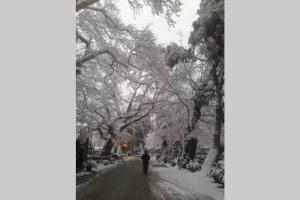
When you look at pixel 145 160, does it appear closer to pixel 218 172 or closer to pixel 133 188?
pixel 133 188

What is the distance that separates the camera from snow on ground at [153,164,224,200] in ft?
14.0

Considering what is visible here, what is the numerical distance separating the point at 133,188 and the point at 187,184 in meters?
0.76

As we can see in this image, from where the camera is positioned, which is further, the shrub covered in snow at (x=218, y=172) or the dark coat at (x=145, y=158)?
the dark coat at (x=145, y=158)

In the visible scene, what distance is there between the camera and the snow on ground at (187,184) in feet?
14.0

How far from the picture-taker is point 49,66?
4.20 meters

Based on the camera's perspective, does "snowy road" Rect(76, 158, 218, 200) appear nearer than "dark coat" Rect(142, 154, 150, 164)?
Yes

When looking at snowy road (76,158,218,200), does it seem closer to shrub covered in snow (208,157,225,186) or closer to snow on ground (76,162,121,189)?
snow on ground (76,162,121,189)

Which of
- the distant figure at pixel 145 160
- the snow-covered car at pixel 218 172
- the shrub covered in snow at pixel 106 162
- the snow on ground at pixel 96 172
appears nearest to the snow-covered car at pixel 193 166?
the snow-covered car at pixel 218 172

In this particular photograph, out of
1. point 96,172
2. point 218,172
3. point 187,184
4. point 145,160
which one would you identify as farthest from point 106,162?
point 218,172

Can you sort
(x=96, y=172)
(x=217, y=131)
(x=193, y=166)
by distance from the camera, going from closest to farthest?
(x=217, y=131), (x=96, y=172), (x=193, y=166)

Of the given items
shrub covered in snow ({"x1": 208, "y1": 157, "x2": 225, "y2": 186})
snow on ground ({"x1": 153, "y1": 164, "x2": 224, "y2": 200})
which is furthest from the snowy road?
shrub covered in snow ({"x1": 208, "y1": 157, "x2": 225, "y2": 186})

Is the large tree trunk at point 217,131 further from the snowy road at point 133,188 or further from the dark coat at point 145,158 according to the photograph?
the dark coat at point 145,158

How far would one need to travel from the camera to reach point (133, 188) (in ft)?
14.9

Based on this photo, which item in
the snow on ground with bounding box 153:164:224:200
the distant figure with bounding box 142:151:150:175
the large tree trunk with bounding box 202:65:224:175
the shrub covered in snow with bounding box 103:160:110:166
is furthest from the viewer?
the shrub covered in snow with bounding box 103:160:110:166
